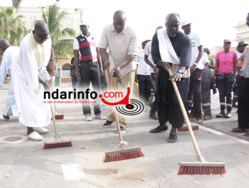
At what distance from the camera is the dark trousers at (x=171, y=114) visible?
4.09 meters

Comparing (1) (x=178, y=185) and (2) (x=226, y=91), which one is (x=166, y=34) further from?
(2) (x=226, y=91)

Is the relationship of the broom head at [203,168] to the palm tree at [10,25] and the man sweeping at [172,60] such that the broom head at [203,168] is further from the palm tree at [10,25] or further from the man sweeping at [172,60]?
the palm tree at [10,25]

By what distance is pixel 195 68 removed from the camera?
17.8ft

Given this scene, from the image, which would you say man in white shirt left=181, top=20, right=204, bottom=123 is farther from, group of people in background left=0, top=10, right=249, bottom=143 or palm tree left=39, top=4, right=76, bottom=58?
palm tree left=39, top=4, right=76, bottom=58

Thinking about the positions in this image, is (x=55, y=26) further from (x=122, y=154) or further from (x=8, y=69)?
(x=122, y=154)

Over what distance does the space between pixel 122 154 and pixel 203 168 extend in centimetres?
99

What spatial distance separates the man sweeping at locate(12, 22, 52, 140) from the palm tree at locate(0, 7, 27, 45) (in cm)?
2069

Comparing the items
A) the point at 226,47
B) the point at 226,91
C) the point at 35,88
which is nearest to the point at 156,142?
the point at 35,88

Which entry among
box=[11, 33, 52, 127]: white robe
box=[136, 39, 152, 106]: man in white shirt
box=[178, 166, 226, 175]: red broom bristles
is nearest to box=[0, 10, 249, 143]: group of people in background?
box=[11, 33, 52, 127]: white robe

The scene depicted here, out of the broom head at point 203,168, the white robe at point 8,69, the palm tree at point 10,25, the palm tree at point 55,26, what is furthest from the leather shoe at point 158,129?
the palm tree at point 55,26

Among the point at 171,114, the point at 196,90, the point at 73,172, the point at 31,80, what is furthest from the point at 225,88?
the point at 73,172

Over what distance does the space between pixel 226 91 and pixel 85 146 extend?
4227mm

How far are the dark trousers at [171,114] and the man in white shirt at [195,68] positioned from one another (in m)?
1.49

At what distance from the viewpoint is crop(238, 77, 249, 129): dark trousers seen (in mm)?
4613
